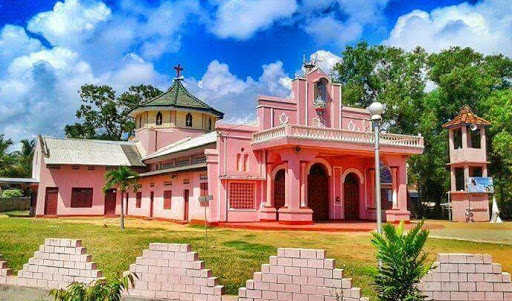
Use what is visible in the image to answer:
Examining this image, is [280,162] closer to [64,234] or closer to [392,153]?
[392,153]

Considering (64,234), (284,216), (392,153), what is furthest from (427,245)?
(64,234)

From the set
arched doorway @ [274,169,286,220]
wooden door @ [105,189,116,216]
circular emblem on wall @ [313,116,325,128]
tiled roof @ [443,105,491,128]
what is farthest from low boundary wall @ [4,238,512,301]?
wooden door @ [105,189,116,216]

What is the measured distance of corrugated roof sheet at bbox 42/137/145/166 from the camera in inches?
1380

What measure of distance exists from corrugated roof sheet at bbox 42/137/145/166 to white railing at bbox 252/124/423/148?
15.5 meters

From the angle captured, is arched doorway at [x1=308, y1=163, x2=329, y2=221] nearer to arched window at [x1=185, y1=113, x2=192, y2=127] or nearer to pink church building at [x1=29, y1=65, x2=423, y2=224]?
pink church building at [x1=29, y1=65, x2=423, y2=224]

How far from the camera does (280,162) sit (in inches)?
1011

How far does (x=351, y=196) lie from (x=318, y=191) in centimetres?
243

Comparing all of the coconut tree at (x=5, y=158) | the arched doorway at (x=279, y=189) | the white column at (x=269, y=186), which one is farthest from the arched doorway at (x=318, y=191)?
the coconut tree at (x=5, y=158)

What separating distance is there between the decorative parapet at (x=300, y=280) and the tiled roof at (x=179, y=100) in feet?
104

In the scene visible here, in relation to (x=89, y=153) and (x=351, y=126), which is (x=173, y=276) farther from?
(x=89, y=153)

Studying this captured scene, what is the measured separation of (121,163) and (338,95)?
1757 centimetres

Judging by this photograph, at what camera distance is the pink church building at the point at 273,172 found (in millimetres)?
23656

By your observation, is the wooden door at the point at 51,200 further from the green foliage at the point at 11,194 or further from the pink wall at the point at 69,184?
the green foliage at the point at 11,194

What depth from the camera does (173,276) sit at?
8.55 m
